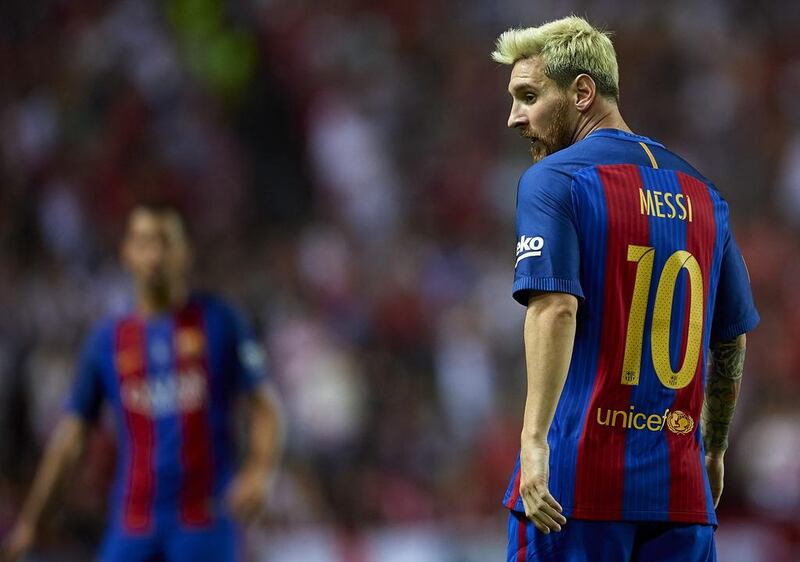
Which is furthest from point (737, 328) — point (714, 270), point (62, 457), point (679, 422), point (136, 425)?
point (62, 457)

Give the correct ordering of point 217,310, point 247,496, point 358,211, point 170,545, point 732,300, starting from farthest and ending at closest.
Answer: point 358,211 → point 217,310 → point 247,496 → point 170,545 → point 732,300

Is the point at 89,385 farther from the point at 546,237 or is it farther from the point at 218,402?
the point at 546,237

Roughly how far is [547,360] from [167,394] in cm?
308

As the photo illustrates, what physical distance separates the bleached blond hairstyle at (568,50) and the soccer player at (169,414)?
2.94 metres

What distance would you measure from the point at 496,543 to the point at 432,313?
306cm

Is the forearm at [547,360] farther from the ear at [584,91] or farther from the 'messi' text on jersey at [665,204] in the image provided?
the ear at [584,91]

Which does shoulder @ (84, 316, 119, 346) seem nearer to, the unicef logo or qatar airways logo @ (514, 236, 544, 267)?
qatar airways logo @ (514, 236, 544, 267)

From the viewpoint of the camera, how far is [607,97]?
3516 mm

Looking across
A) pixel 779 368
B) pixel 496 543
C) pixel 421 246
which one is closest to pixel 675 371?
pixel 496 543

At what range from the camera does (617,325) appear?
330cm

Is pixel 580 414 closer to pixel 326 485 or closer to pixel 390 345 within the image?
pixel 326 485

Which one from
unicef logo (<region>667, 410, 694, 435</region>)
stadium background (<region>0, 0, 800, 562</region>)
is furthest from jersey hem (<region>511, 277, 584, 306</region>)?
stadium background (<region>0, 0, 800, 562</region>)

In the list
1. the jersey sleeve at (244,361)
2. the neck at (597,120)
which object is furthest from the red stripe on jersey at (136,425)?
the neck at (597,120)

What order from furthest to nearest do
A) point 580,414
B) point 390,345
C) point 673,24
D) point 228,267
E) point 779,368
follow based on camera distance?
point 673,24 → point 228,267 → point 390,345 → point 779,368 → point 580,414
